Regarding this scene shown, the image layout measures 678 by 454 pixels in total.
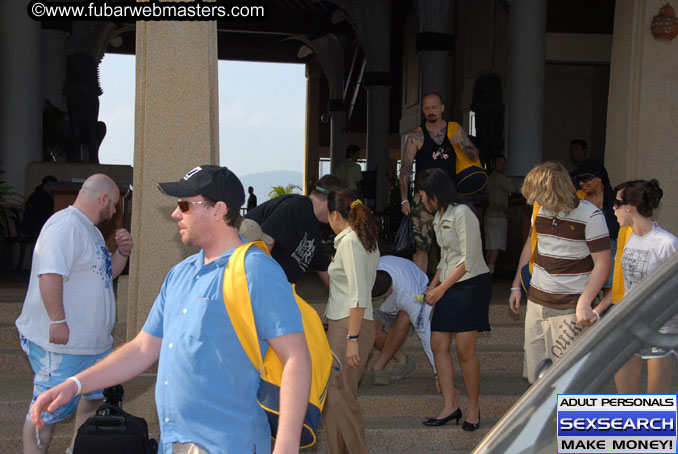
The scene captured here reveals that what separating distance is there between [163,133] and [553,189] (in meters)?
2.88

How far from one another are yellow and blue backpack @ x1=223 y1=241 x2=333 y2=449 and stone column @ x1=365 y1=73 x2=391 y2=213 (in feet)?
60.2

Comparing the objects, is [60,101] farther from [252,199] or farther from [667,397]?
[667,397]

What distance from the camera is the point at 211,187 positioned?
257 cm

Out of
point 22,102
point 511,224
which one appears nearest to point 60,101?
point 22,102

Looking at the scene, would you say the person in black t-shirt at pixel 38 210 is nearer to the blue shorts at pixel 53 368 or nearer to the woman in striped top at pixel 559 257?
the blue shorts at pixel 53 368

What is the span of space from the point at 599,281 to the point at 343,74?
28.8m

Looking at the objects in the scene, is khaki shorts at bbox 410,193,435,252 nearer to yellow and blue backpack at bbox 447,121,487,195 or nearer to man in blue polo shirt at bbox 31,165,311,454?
yellow and blue backpack at bbox 447,121,487,195

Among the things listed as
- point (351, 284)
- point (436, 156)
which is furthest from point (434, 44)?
point (351, 284)

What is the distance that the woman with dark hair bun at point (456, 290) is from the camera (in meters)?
5.39

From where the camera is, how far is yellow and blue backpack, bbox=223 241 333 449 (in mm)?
2445

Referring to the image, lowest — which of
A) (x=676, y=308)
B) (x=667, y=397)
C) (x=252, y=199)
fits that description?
(x=252, y=199)

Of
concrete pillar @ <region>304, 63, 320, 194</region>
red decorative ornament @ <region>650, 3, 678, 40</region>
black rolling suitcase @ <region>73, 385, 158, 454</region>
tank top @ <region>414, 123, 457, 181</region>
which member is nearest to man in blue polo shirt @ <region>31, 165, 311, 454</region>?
black rolling suitcase @ <region>73, 385, 158, 454</region>

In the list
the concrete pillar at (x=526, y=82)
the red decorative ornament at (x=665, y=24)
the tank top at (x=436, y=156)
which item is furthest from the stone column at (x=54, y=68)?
the red decorative ornament at (x=665, y=24)

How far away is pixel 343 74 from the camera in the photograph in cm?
3256
